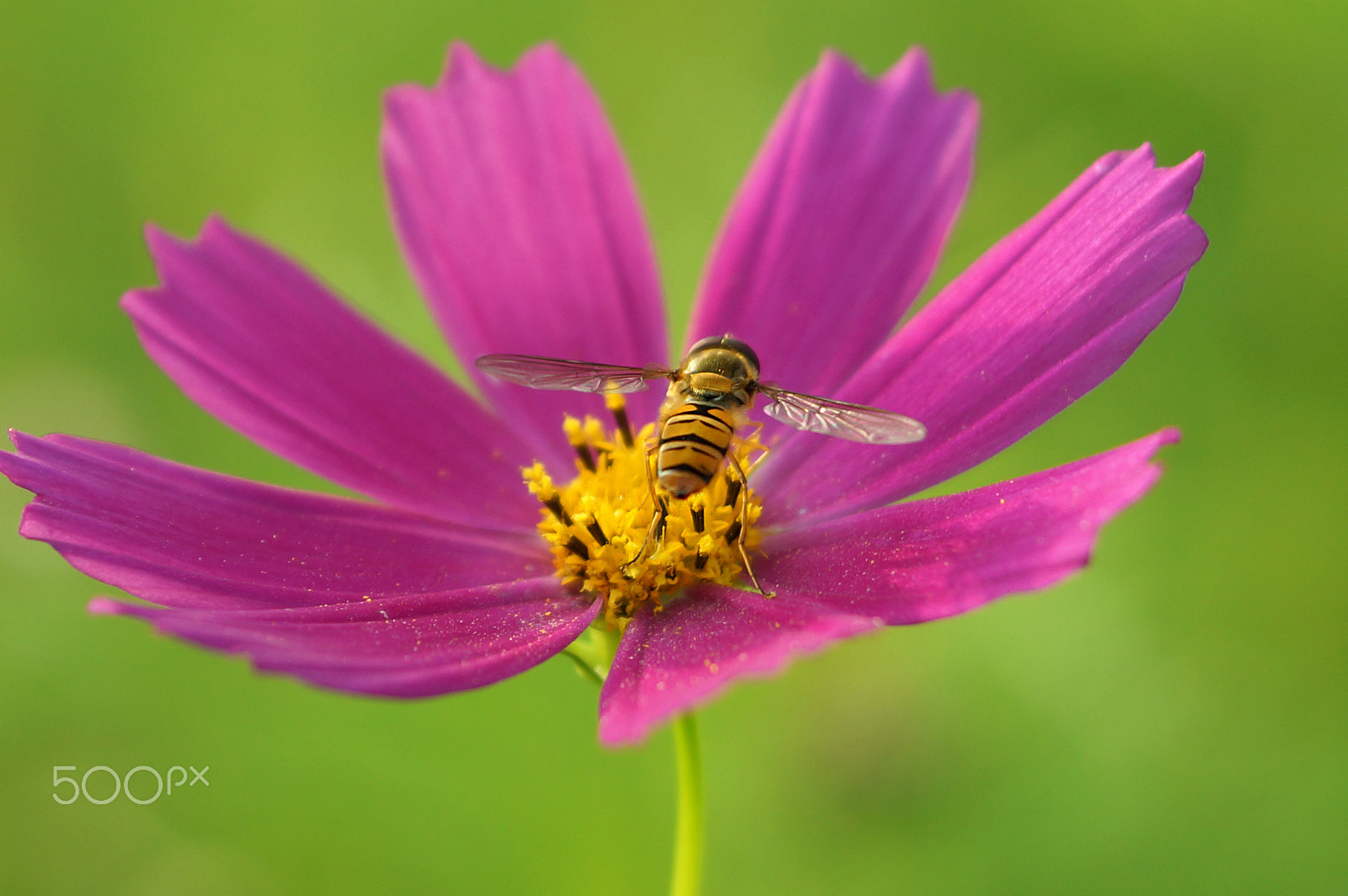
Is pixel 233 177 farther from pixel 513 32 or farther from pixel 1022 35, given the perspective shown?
pixel 1022 35

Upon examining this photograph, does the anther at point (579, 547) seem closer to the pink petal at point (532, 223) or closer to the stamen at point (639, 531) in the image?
the stamen at point (639, 531)

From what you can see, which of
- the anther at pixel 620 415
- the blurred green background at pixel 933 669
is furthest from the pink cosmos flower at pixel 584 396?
the blurred green background at pixel 933 669

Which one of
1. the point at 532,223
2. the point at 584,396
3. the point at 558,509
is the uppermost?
the point at 532,223

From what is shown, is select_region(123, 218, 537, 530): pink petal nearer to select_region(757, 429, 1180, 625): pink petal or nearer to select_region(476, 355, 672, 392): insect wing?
select_region(476, 355, 672, 392): insect wing

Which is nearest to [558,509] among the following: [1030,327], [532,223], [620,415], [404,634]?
[620,415]

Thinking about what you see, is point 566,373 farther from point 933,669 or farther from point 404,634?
point 933,669

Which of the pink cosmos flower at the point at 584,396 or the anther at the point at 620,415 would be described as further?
the anther at the point at 620,415
